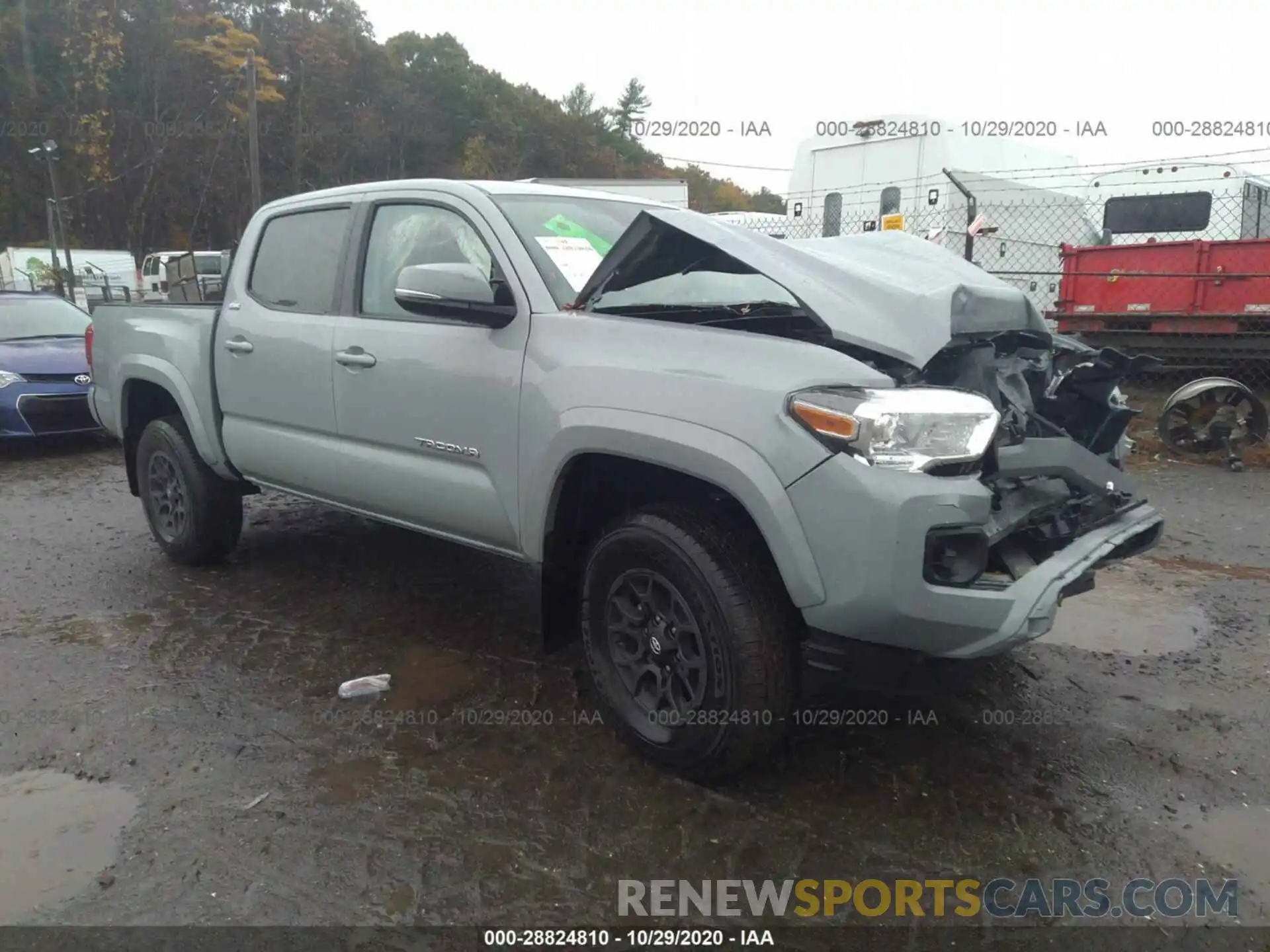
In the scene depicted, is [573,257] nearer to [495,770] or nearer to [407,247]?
[407,247]

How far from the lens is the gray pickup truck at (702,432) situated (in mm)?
2496

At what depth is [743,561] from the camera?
8.90 feet

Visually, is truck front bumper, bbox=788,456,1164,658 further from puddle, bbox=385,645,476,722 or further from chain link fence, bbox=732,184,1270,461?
chain link fence, bbox=732,184,1270,461

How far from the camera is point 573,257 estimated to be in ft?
11.5

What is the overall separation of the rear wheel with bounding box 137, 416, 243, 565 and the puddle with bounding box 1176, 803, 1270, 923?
4342mm


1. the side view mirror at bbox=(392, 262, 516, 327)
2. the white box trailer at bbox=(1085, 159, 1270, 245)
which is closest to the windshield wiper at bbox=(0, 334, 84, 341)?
the side view mirror at bbox=(392, 262, 516, 327)

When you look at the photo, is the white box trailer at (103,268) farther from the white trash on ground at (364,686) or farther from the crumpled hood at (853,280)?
the crumpled hood at (853,280)

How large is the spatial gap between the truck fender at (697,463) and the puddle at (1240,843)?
1.27 m

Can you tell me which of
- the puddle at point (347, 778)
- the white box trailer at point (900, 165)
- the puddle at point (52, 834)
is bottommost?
the puddle at point (52, 834)

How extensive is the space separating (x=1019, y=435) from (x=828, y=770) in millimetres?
1209

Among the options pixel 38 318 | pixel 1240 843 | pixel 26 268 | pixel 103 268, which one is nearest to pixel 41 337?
pixel 38 318

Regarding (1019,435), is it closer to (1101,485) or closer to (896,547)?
(1101,485)

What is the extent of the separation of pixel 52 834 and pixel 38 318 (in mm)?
8181

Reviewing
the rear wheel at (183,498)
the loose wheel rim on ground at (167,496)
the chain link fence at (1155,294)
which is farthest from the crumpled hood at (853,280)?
the chain link fence at (1155,294)
